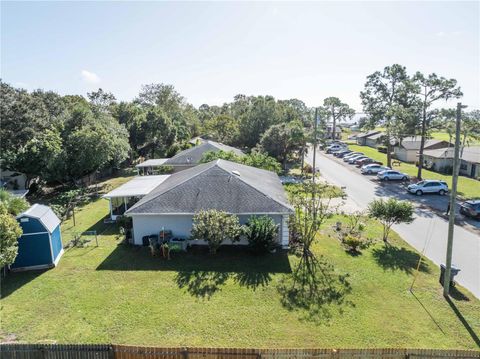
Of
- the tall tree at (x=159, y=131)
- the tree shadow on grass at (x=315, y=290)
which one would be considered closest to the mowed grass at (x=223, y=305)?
the tree shadow on grass at (x=315, y=290)

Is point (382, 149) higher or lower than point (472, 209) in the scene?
higher

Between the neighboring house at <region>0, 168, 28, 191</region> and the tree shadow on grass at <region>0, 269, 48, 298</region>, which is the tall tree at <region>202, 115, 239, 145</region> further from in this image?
the tree shadow on grass at <region>0, 269, 48, 298</region>

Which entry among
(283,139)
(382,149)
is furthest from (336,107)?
(283,139)

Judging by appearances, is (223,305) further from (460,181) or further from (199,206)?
(460,181)

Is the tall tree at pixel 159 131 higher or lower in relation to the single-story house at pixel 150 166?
higher

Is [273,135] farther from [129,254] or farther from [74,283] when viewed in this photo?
[74,283]

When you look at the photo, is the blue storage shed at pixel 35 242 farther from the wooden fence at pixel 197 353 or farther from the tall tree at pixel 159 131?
the tall tree at pixel 159 131
